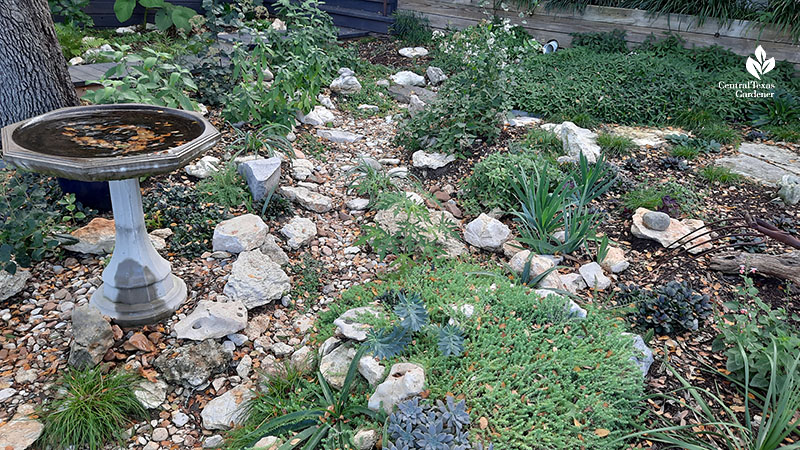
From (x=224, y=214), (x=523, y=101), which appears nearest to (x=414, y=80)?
(x=523, y=101)

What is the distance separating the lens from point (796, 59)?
6.10 m

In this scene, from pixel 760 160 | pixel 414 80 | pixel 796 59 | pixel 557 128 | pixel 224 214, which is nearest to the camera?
pixel 224 214

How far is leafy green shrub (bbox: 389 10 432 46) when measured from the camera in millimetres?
8023

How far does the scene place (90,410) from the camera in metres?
2.30

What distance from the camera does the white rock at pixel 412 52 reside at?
298 inches

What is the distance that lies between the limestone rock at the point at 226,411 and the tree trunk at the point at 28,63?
2.56 metres

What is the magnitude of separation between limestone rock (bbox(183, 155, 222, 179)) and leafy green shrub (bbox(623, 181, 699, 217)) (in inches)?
120

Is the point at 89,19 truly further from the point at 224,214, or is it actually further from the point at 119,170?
the point at 119,170

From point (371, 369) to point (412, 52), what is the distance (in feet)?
20.0

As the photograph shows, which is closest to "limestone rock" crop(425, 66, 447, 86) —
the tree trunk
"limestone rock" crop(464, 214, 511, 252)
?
"limestone rock" crop(464, 214, 511, 252)

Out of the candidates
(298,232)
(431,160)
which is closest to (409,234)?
(298,232)

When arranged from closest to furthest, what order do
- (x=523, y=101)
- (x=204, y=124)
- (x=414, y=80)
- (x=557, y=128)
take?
1. (x=204, y=124)
2. (x=557, y=128)
3. (x=523, y=101)
4. (x=414, y=80)

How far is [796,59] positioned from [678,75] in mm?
1597

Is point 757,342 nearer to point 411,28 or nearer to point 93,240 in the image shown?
point 93,240
